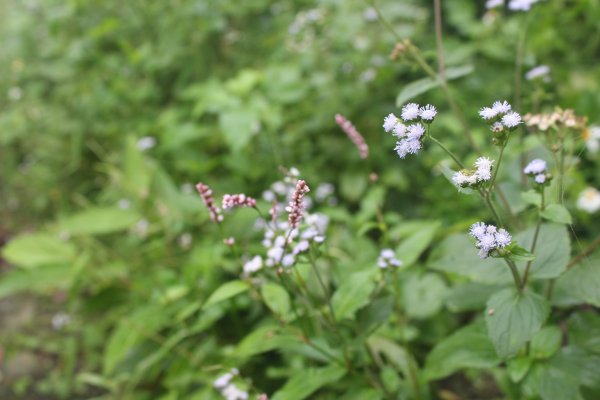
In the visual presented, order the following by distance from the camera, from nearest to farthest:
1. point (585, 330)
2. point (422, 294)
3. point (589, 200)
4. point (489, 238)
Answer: point (489, 238)
point (585, 330)
point (422, 294)
point (589, 200)

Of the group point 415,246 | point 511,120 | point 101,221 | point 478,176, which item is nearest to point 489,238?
point 478,176

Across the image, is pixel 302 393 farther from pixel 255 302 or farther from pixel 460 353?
pixel 255 302

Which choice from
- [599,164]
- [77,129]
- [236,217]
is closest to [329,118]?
[236,217]

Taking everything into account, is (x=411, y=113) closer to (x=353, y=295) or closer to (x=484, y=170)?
(x=484, y=170)

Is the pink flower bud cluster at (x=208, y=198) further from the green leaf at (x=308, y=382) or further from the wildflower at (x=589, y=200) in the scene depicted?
the wildflower at (x=589, y=200)

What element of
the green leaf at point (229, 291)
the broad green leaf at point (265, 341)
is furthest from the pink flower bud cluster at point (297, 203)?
the broad green leaf at point (265, 341)

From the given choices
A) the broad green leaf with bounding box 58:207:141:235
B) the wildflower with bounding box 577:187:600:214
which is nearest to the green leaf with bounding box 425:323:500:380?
the wildflower with bounding box 577:187:600:214
